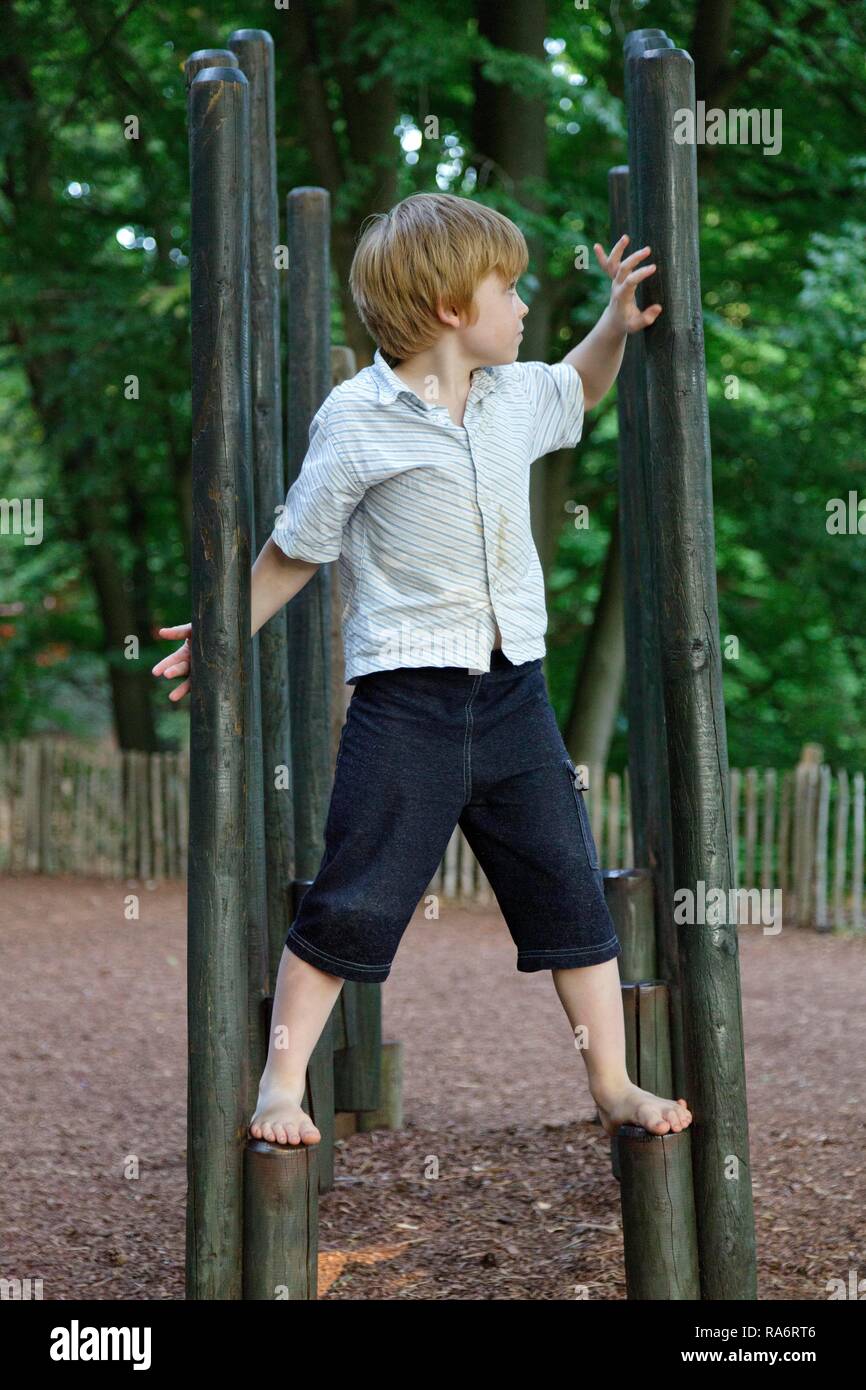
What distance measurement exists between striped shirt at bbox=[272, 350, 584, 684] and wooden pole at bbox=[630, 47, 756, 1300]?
28 centimetres

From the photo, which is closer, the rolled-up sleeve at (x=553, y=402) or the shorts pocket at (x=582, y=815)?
the shorts pocket at (x=582, y=815)

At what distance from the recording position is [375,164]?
Result: 9953mm

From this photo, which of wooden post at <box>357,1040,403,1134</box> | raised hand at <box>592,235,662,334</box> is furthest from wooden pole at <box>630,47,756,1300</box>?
wooden post at <box>357,1040,403,1134</box>

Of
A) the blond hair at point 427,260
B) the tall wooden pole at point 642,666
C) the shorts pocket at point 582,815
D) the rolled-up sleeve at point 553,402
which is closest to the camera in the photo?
the blond hair at point 427,260

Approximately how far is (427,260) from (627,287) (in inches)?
14.3

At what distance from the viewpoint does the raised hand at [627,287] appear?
253cm

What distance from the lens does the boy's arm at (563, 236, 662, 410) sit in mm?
2545

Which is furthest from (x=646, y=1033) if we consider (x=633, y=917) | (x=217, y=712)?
(x=217, y=712)

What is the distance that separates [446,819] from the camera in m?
2.51

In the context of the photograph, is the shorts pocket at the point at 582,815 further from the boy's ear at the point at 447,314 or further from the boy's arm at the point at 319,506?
the boy's ear at the point at 447,314

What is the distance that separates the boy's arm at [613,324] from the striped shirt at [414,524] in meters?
0.30

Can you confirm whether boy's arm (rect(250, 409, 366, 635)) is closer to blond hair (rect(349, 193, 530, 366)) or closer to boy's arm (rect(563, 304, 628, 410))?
blond hair (rect(349, 193, 530, 366))

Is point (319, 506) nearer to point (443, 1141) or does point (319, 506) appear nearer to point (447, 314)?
point (447, 314)

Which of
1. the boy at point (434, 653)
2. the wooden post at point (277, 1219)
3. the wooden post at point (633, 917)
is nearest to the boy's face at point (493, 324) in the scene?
the boy at point (434, 653)
